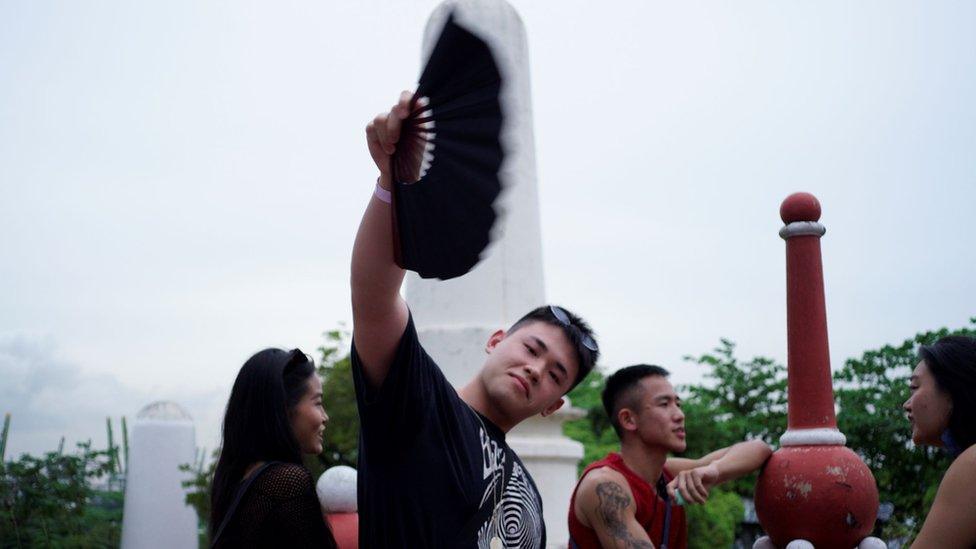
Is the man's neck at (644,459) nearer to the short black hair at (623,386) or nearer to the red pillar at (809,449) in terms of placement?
the short black hair at (623,386)

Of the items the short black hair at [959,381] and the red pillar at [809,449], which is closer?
the short black hair at [959,381]

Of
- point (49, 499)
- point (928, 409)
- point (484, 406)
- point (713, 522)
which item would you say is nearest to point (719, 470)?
point (928, 409)

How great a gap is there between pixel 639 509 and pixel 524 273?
5.04 meters

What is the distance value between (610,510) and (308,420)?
1.26m

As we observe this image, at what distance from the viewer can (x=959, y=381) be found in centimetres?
313

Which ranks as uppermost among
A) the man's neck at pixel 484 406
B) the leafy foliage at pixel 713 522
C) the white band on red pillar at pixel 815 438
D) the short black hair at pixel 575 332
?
the short black hair at pixel 575 332

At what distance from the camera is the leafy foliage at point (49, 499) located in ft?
30.2

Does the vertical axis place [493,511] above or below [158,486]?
above

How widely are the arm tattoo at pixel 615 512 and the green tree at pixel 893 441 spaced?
483 centimetres

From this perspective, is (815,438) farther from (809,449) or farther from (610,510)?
(610,510)

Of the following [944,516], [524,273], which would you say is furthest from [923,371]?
[524,273]

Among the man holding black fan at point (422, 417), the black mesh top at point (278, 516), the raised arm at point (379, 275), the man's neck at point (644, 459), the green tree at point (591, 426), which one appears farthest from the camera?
the green tree at point (591, 426)

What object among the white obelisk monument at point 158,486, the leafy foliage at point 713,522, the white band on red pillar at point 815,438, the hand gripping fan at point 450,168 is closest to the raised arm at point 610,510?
the white band on red pillar at point 815,438

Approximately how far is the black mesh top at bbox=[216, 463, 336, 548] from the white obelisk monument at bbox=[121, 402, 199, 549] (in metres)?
10.6
